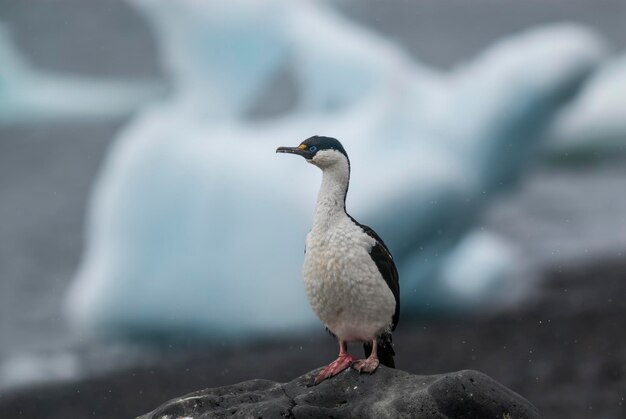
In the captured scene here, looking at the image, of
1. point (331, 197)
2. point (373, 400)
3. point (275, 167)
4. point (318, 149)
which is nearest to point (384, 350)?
point (373, 400)

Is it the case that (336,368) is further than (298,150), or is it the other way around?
(336,368)

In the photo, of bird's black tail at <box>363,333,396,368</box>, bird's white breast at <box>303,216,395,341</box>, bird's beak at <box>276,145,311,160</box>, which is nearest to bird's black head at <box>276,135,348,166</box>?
bird's beak at <box>276,145,311,160</box>

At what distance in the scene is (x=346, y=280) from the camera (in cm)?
409

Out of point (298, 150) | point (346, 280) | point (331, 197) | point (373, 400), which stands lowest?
point (373, 400)

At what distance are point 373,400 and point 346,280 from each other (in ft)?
1.69

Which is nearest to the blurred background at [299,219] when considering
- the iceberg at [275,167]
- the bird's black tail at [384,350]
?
the iceberg at [275,167]

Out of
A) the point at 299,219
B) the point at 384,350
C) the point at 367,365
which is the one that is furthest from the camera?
the point at 299,219

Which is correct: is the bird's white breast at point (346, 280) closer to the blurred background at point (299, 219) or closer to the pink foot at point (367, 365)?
the pink foot at point (367, 365)

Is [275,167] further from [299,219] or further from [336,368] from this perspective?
[336,368]

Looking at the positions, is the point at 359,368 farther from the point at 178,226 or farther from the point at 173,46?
the point at 173,46

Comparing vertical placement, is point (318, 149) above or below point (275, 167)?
below

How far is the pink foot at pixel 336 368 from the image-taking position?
13.7ft

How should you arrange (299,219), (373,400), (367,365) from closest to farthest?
1. (373,400)
2. (367,365)
3. (299,219)

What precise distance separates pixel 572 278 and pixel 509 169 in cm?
368
